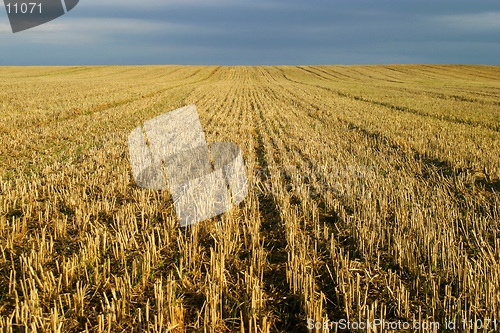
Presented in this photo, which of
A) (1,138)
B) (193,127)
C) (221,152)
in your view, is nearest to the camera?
(221,152)

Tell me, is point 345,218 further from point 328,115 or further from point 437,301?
point 328,115

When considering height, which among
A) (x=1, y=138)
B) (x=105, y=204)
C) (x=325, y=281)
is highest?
(x=1, y=138)

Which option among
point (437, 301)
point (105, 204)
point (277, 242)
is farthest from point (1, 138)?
point (437, 301)

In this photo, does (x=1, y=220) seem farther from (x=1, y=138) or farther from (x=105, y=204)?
(x=1, y=138)

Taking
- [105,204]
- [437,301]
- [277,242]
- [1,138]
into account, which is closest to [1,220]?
[105,204]

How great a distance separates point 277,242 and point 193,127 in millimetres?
8286

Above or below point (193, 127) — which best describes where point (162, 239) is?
below

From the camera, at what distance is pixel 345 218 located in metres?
4.53

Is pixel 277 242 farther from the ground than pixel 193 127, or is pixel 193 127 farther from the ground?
pixel 193 127

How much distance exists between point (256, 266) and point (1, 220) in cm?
317

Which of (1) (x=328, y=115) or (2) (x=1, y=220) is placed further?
(1) (x=328, y=115)

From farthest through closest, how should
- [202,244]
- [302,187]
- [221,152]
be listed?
[221,152] < [302,187] < [202,244]

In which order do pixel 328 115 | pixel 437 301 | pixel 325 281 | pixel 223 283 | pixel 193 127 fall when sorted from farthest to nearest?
pixel 328 115, pixel 193 127, pixel 325 281, pixel 223 283, pixel 437 301

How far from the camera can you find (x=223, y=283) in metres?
2.98
